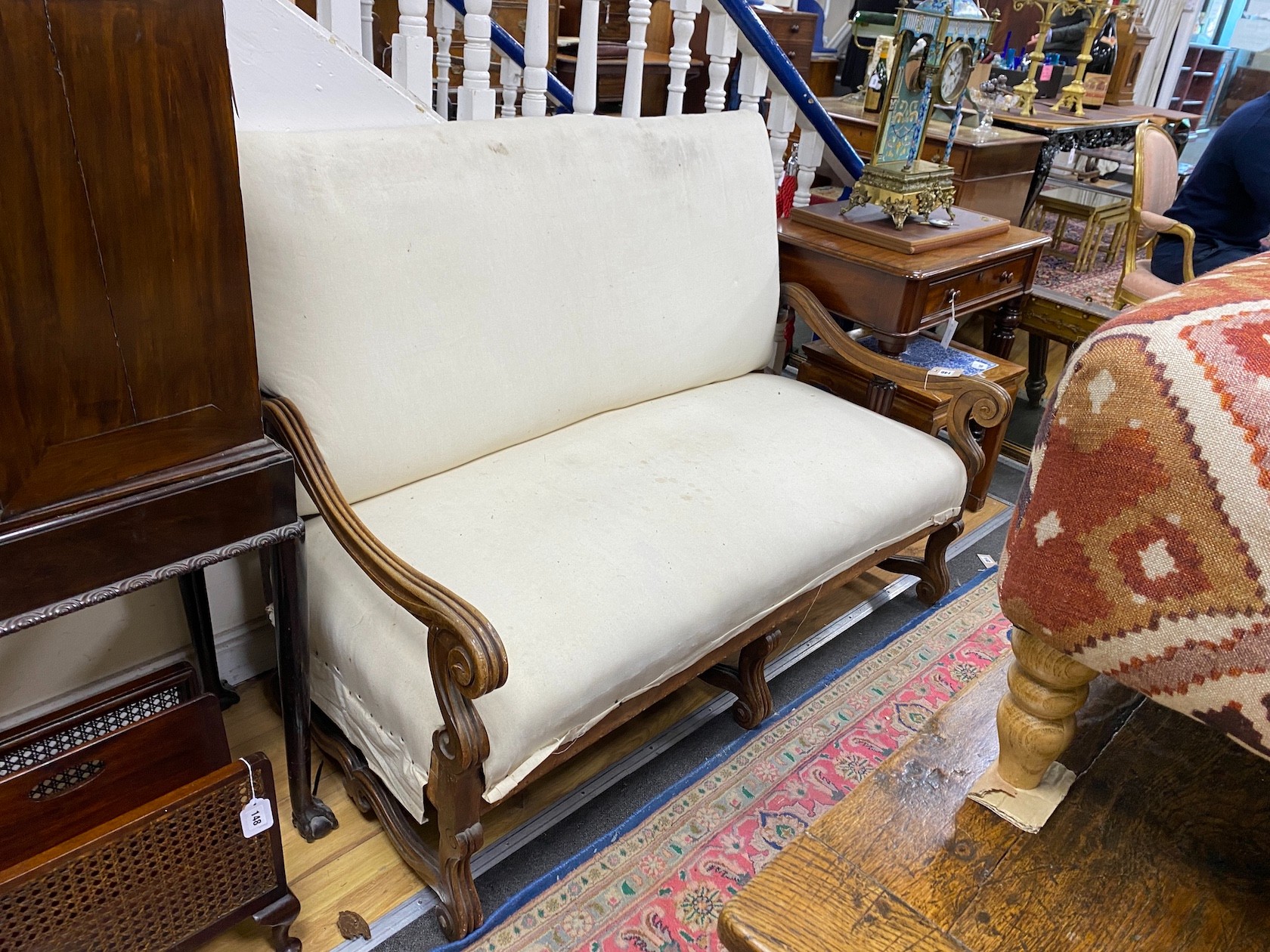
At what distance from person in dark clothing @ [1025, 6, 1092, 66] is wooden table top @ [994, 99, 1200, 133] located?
0.30 metres

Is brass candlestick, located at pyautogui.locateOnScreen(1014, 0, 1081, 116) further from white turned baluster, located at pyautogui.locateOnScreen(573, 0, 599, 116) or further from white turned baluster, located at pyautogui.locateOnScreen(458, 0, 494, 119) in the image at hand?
white turned baluster, located at pyautogui.locateOnScreen(458, 0, 494, 119)

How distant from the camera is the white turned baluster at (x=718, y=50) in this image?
2.07m

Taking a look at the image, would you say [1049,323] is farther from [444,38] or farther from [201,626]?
[201,626]

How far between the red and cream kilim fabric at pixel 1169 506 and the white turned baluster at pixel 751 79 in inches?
60.9

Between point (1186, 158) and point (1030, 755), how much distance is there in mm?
6761

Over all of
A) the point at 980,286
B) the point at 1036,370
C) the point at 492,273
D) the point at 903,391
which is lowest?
the point at 1036,370

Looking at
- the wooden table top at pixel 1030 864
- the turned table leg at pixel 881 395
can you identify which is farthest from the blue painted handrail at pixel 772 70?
the wooden table top at pixel 1030 864

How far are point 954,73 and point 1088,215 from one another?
2.02 meters

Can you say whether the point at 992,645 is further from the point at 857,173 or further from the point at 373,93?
the point at 373,93

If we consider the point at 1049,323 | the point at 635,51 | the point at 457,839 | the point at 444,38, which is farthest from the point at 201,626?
the point at 1049,323

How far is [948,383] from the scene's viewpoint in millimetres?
1865

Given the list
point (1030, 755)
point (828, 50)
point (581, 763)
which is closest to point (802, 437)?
point (581, 763)

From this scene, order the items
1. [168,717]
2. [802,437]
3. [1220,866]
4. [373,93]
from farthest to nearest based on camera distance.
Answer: [802,437], [373,93], [168,717], [1220,866]

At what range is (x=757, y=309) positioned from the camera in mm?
2055
